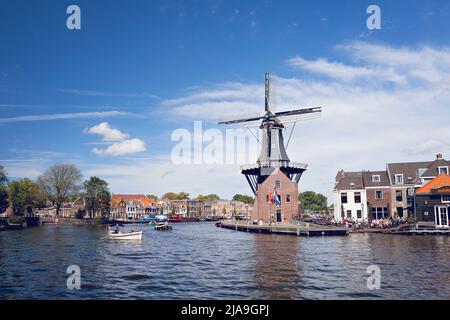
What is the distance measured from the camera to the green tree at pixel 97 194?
370 feet

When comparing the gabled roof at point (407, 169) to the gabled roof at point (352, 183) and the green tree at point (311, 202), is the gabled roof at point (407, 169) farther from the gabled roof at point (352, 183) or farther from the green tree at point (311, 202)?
the green tree at point (311, 202)

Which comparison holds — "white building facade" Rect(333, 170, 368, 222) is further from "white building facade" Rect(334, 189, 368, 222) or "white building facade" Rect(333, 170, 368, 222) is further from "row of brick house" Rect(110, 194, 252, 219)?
"row of brick house" Rect(110, 194, 252, 219)

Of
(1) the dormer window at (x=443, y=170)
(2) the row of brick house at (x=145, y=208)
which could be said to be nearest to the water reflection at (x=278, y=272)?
(1) the dormer window at (x=443, y=170)

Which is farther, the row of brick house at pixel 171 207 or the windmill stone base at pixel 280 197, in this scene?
the row of brick house at pixel 171 207

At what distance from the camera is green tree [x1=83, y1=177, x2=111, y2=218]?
112688 mm

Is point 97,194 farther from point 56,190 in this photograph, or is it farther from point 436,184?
point 436,184

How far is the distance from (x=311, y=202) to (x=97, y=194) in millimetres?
95907

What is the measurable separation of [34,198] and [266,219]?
65189 millimetres

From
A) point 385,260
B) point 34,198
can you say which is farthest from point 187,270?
point 34,198

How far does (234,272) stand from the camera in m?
27.0

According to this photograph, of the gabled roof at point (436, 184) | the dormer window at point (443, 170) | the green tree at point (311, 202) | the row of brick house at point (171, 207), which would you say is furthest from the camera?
the green tree at point (311, 202)

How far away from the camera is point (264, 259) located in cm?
3234

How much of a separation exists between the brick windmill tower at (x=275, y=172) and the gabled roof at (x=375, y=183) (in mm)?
11773
